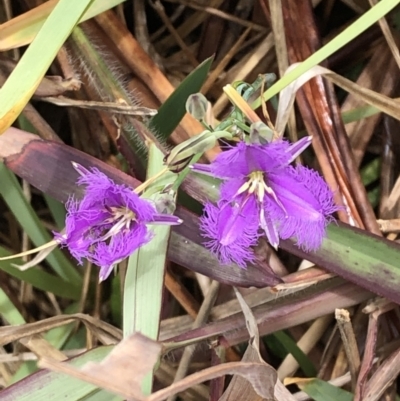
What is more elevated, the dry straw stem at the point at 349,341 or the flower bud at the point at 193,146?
the flower bud at the point at 193,146

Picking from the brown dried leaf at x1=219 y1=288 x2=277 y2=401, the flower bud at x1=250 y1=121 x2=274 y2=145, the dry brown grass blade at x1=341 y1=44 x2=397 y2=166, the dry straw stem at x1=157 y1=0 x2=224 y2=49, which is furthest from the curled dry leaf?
the dry straw stem at x1=157 y1=0 x2=224 y2=49

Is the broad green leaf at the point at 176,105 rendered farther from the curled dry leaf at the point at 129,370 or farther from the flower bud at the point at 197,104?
the curled dry leaf at the point at 129,370

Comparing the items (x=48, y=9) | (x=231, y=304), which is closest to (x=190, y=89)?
(x=48, y=9)

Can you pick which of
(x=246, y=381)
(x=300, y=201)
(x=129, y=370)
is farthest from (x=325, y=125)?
(x=129, y=370)

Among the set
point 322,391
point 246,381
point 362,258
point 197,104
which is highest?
point 197,104

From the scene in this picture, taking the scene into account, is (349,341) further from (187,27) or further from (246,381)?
(187,27)

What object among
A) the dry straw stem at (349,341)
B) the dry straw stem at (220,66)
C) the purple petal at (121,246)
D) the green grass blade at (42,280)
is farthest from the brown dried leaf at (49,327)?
the dry straw stem at (220,66)

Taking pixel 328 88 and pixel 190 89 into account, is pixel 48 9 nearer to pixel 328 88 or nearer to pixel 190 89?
pixel 190 89
